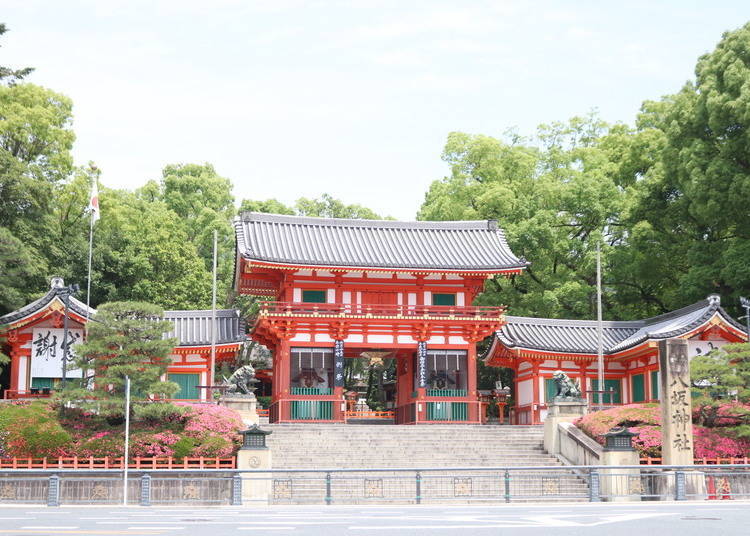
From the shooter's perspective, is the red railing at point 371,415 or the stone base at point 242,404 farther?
the red railing at point 371,415

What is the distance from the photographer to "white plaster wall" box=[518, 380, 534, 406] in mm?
42344

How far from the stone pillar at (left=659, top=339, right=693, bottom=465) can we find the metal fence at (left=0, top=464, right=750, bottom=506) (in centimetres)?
87

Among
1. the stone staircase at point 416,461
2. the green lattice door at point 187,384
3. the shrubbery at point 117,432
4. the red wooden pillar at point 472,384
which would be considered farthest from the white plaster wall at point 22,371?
the red wooden pillar at point 472,384

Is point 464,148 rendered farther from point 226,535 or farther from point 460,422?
point 226,535

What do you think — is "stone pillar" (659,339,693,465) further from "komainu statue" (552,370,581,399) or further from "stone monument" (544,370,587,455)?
"komainu statue" (552,370,581,399)

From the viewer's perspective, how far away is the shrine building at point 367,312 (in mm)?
39469

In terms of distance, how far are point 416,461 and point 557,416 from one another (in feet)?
17.2

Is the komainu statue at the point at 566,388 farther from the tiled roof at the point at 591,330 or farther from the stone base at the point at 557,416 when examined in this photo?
the tiled roof at the point at 591,330

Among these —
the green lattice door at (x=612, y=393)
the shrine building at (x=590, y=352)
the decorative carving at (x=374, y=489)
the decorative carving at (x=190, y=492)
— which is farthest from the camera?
the green lattice door at (x=612, y=393)

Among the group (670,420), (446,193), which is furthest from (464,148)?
(670,420)

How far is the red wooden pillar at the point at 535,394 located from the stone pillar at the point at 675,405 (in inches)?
550

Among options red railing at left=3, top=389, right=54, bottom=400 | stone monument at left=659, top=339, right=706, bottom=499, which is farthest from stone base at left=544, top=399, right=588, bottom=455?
red railing at left=3, top=389, right=54, bottom=400

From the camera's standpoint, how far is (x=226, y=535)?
15.0 metres

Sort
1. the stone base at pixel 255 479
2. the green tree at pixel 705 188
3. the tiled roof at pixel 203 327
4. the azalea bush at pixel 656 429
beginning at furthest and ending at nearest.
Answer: the green tree at pixel 705 188 → the tiled roof at pixel 203 327 → the azalea bush at pixel 656 429 → the stone base at pixel 255 479
